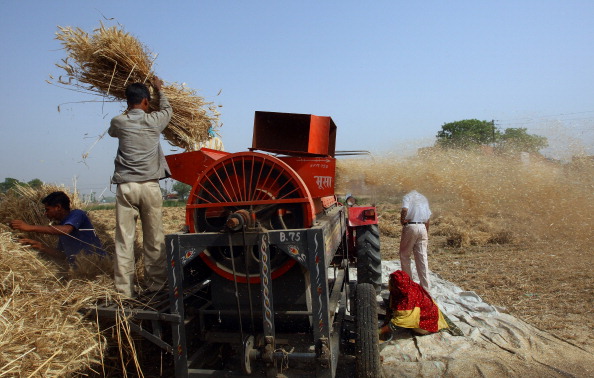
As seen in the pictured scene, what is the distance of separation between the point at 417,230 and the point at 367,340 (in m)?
3.33

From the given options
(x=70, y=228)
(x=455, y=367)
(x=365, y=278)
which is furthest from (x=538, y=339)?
(x=70, y=228)

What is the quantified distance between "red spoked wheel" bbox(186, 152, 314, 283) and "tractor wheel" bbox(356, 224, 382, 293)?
2461mm

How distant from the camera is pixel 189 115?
4.96 m

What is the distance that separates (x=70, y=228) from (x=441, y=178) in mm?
7228

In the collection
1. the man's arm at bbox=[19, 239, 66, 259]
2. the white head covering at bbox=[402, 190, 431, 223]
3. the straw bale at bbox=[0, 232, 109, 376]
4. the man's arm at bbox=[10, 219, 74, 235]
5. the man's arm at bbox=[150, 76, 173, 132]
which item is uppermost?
the man's arm at bbox=[150, 76, 173, 132]

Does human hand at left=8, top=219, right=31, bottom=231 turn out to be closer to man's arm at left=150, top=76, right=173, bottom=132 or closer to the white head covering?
man's arm at left=150, top=76, right=173, bottom=132

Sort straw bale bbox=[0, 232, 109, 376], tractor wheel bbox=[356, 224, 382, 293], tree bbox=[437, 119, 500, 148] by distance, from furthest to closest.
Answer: tree bbox=[437, 119, 500, 148], tractor wheel bbox=[356, 224, 382, 293], straw bale bbox=[0, 232, 109, 376]

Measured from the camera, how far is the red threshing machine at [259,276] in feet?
10.6

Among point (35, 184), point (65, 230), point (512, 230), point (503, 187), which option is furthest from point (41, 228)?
point (512, 230)

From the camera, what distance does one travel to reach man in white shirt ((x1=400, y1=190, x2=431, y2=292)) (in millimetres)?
6582

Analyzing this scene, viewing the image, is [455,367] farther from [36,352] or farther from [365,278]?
[36,352]

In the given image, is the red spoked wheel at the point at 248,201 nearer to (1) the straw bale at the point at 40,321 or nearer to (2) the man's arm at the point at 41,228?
(1) the straw bale at the point at 40,321

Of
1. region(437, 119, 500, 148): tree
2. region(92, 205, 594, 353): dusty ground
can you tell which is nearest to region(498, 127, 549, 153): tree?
region(92, 205, 594, 353): dusty ground

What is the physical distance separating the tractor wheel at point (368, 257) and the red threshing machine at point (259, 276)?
1639 mm
